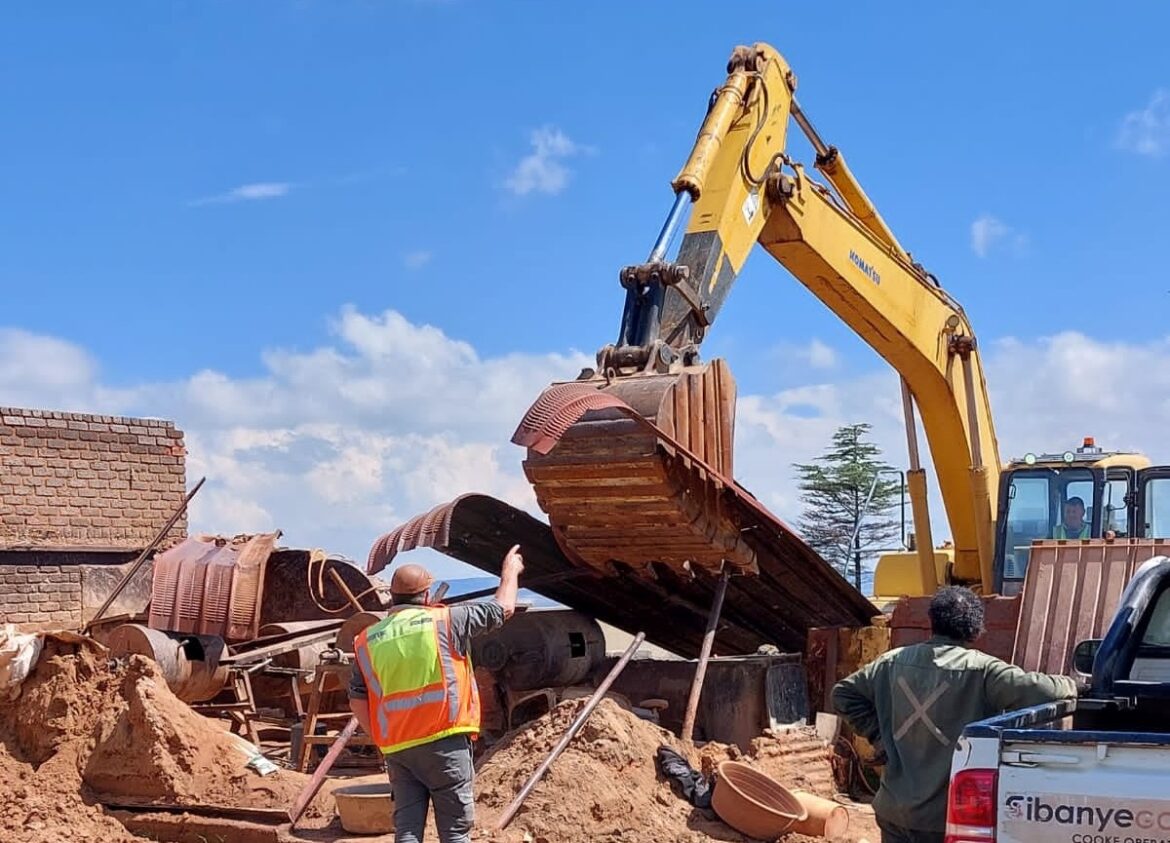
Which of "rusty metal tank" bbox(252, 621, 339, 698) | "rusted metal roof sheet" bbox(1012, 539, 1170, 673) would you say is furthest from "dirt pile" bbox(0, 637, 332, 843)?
"rusted metal roof sheet" bbox(1012, 539, 1170, 673)

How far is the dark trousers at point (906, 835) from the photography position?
16.1 ft

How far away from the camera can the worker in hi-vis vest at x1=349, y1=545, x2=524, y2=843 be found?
20.5ft

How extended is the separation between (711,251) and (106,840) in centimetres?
549

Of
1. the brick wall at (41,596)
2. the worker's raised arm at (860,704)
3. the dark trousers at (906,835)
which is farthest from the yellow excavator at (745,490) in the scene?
the brick wall at (41,596)

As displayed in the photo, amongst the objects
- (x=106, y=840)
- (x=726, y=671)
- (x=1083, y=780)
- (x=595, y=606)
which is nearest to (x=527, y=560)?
(x=595, y=606)

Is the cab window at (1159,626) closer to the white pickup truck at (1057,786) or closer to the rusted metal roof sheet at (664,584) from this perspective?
the white pickup truck at (1057,786)

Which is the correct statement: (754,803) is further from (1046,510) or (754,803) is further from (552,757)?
(1046,510)

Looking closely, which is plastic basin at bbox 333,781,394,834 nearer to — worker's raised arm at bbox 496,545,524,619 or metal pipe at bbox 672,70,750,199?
worker's raised arm at bbox 496,545,524,619

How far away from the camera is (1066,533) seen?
464 inches

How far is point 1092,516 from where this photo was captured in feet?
38.4

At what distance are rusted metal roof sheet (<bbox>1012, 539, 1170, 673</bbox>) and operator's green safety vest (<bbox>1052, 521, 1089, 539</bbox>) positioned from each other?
2.22 m

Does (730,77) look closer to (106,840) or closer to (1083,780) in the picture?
(106,840)

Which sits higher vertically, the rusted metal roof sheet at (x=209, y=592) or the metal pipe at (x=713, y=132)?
the metal pipe at (x=713, y=132)

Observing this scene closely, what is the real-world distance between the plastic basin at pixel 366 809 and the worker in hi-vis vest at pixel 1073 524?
6301 mm
